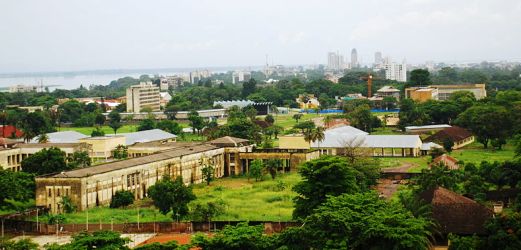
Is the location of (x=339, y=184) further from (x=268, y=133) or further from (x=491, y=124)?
(x=268, y=133)

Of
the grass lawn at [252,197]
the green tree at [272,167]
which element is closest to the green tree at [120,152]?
the grass lawn at [252,197]

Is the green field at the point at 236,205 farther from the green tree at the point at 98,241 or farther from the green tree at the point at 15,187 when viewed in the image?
the green tree at the point at 98,241

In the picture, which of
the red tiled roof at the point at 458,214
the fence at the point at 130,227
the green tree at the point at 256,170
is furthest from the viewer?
the green tree at the point at 256,170

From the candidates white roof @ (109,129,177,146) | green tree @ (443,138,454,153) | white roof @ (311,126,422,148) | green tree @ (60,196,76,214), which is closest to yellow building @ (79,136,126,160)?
white roof @ (109,129,177,146)

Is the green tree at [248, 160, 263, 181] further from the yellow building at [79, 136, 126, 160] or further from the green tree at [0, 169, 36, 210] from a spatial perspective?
the yellow building at [79, 136, 126, 160]

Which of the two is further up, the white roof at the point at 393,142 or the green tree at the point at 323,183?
the green tree at the point at 323,183

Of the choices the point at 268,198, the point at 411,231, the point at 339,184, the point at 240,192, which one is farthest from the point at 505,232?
the point at 240,192

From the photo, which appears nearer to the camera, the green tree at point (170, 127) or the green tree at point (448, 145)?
the green tree at point (448, 145)
